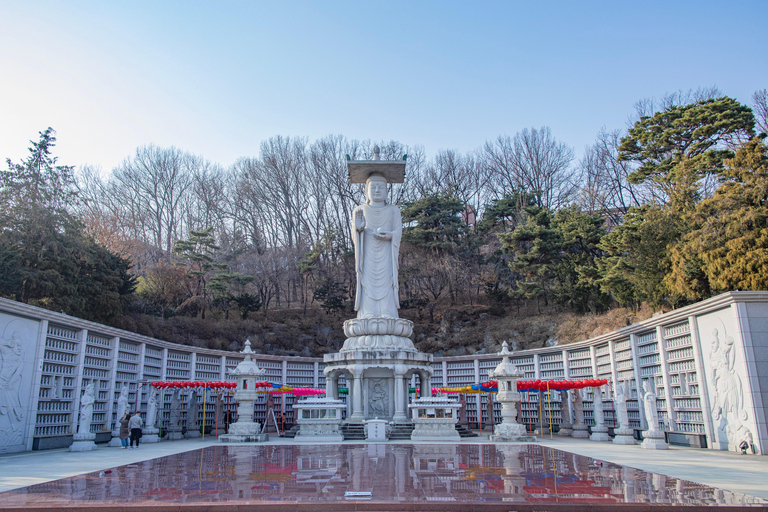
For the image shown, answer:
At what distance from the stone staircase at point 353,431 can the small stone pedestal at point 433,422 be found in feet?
4.79

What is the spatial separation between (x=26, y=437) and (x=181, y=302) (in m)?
14.9

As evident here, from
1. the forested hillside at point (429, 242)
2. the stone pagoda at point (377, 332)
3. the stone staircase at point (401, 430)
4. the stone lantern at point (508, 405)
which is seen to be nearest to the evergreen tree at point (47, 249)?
the forested hillside at point (429, 242)

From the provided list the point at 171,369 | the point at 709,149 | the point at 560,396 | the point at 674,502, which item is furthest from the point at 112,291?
the point at 709,149

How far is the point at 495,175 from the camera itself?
32.6m

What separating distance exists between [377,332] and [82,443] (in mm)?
7991

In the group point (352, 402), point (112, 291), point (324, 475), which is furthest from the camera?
point (112, 291)

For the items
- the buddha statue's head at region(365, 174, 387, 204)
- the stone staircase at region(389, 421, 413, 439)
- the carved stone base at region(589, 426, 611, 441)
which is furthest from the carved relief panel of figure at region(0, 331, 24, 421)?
the carved stone base at region(589, 426, 611, 441)

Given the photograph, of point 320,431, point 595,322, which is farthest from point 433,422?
point 595,322

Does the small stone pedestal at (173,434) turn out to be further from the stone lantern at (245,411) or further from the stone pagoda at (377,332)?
the stone pagoda at (377,332)

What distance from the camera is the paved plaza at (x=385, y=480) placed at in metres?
4.92

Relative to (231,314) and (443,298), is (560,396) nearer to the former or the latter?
(443,298)

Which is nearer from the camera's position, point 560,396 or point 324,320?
point 560,396

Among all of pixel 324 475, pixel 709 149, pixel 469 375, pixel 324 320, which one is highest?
pixel 709 149

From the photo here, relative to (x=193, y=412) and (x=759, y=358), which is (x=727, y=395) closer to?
(x=759, y=358)
